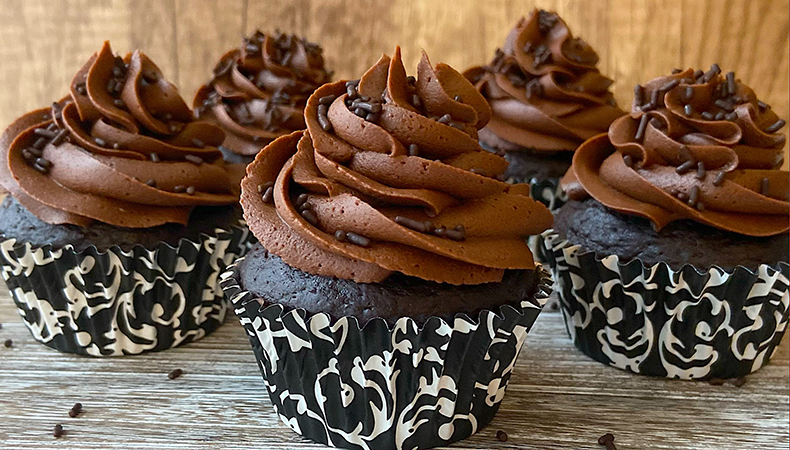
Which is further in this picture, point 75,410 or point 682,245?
point 682,245

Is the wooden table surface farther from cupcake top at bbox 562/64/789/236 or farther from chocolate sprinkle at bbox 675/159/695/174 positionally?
chocolate sprinkle at bbox 675/159/695/174

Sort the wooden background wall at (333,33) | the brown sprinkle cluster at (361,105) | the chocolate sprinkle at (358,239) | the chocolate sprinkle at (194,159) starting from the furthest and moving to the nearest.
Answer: the wooden background wall at (333,33), the chocolate sprinkle at (194,159), the brown sprinkle cluster at (361,105), the chocolate sprinkle at (358,239)

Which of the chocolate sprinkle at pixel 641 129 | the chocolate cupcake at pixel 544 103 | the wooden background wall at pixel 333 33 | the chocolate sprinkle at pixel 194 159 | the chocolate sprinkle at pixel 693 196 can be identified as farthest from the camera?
the wooden background wall at pixel 333 33

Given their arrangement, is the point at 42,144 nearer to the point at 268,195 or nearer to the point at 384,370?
A: the point at 268,195

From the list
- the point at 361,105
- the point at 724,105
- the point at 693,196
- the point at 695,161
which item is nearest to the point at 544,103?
the point at 724,105

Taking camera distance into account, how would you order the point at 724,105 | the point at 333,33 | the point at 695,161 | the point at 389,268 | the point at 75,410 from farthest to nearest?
the point at 333,33 → the point at 724,105 → the point at 695,161 → the point at 75,410 → the point at 389,268

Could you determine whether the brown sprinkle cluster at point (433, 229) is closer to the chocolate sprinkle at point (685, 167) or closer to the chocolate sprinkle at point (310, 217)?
the chocolate sprinkle at point (310, 217)

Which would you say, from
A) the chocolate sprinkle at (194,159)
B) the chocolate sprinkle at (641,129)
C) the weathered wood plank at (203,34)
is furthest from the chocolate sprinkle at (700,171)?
the weathered wood plank at (203,34)
